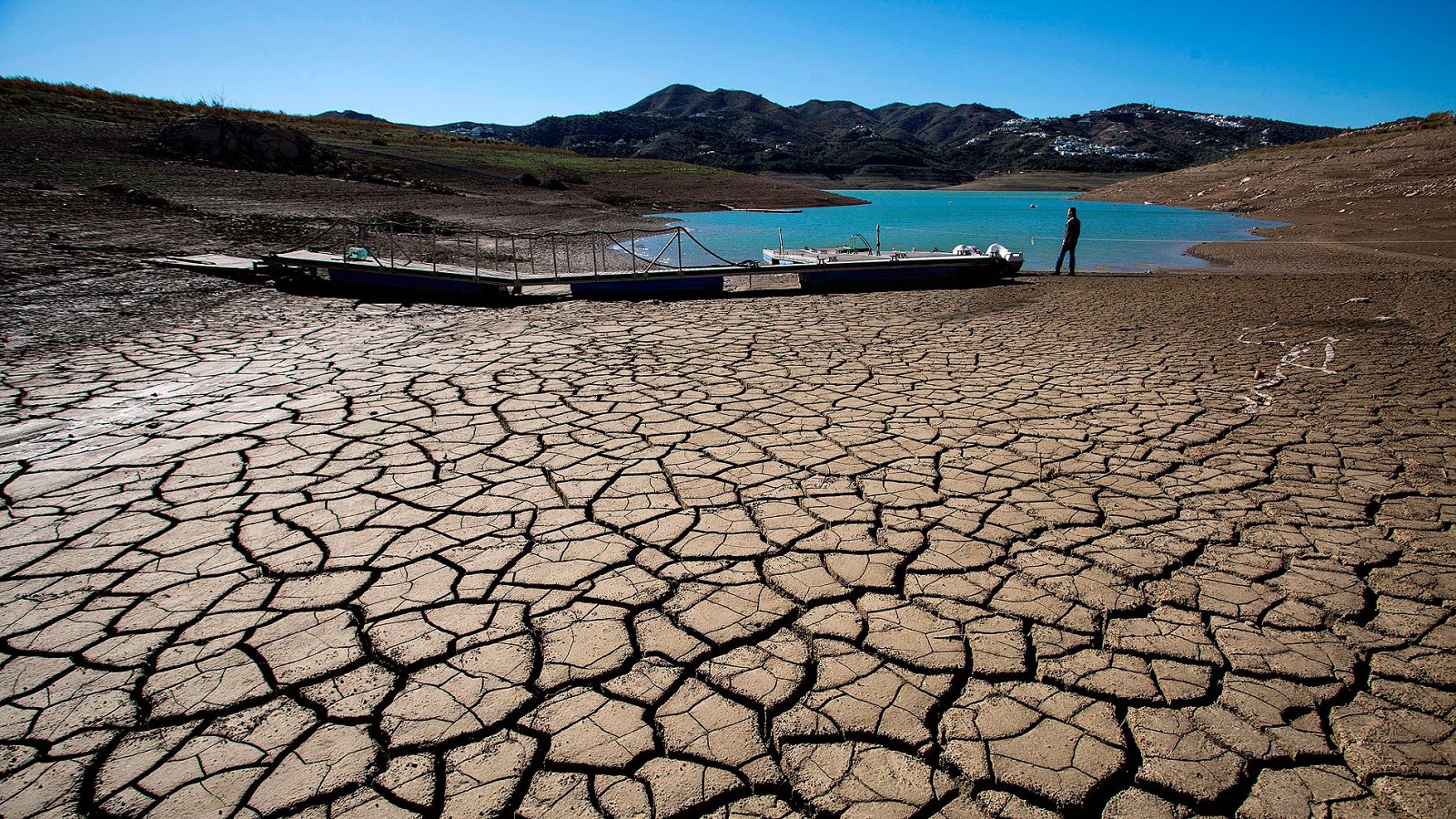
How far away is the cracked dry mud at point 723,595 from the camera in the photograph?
201 centimetres

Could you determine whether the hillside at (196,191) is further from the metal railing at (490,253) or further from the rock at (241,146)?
the metal railing at (490,253)

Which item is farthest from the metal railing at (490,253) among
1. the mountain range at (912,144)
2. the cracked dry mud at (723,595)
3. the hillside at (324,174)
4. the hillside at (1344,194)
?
the mountain range at (912,144)

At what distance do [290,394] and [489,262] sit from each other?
9.30 m

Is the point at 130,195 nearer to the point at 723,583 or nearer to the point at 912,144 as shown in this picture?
the point at 723,583

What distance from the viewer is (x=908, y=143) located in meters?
125

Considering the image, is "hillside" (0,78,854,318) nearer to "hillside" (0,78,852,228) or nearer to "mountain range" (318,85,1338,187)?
"hillside" (0,78,852,228)

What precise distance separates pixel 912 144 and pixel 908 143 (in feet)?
5.43

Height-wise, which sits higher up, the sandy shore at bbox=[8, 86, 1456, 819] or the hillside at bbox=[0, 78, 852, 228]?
the hillside at bbox=[0, 78, 852, 228]

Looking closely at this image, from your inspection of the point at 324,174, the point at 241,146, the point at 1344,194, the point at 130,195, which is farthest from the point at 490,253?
the point at 1344,194

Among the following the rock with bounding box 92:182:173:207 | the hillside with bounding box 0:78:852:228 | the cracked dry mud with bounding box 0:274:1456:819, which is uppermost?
the hillside with bounding box 0:78:852:228

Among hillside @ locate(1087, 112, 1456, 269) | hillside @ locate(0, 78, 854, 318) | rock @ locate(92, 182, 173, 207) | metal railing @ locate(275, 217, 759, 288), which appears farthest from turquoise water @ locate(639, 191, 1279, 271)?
rock @ locate(92, 182, 173, 207)

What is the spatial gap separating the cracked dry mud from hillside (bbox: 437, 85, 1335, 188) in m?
78.3

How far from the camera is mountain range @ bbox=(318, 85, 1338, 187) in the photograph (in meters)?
91.9

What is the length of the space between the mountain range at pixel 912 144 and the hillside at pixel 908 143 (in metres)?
0.26
